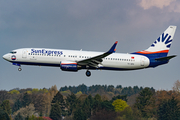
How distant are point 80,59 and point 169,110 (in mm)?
69889

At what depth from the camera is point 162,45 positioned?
60750mm

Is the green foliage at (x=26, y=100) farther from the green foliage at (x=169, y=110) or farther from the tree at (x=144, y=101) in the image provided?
the green foliage at (x=169, y=110)

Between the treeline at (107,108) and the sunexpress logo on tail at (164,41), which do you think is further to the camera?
the treeline at (107,108)

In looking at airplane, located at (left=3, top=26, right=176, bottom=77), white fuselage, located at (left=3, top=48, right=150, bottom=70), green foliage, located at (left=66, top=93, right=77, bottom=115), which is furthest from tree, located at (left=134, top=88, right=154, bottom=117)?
white fuselage, located at (left=3, top=48, right=150, bottom=70)

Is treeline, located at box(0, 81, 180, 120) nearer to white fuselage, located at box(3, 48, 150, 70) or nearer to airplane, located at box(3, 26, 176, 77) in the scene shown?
airplane, located at box(3, 26, 176, 77)

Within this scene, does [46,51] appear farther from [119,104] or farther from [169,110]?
[119,104]

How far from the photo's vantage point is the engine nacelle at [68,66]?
52.3 metres

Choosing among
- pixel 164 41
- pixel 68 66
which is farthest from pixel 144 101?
pixel 68 66

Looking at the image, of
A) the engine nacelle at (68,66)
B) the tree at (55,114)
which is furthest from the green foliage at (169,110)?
the engine nacelle at (68,66)

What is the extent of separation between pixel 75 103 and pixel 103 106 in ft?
90.1

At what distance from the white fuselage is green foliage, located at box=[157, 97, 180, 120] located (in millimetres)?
61720

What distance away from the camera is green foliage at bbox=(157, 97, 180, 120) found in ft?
359

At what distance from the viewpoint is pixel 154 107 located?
407 ft

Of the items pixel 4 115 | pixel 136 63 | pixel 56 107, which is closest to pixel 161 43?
pixel 136 63
